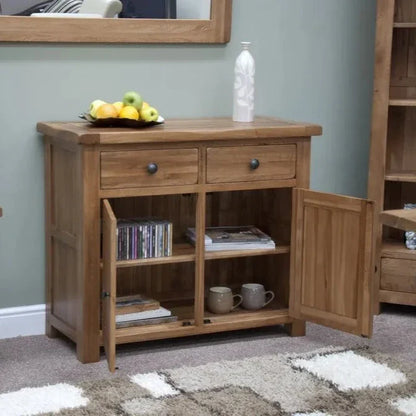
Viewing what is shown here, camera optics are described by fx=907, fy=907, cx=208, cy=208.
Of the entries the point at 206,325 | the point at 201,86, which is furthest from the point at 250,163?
the point at 206,325

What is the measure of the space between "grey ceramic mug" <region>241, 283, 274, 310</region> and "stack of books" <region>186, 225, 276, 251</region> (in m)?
0.20

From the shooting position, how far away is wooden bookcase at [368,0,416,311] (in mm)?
3715

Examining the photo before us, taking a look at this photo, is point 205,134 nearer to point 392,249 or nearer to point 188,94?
point 188,94

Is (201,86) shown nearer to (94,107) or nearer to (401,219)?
(94,107)

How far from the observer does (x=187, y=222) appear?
12.2 ft

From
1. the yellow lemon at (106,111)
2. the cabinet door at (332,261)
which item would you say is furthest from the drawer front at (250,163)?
the yellow lemon at (106,111)

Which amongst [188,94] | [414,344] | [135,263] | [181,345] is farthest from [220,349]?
[188,94]

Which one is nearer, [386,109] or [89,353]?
[89,353]

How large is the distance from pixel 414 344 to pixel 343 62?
4.30ft

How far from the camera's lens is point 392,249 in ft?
12.6

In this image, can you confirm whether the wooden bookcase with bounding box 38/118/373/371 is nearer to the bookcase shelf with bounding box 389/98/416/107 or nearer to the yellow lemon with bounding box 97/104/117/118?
the yellow lemon with bounding box 97/104/117/118

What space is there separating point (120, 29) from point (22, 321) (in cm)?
120

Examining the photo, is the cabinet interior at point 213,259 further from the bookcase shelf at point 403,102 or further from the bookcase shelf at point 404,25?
the bookcase shelf at point 404,25

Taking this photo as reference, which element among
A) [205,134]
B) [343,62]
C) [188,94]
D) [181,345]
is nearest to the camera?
[205,134]
